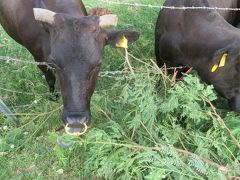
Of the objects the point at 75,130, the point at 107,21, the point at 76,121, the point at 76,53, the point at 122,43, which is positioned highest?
the point at 107,21

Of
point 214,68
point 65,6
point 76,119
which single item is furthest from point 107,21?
point 214,68

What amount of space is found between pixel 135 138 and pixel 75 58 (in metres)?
1.01

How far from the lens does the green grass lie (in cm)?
337

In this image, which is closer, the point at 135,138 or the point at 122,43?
the point at 135,138

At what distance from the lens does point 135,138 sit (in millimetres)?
3764

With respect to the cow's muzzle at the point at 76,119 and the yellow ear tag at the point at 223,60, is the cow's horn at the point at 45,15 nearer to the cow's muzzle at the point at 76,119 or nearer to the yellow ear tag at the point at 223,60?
the cow's muzzle at the point at 76,119

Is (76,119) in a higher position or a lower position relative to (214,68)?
lower

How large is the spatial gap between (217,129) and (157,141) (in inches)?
21.9

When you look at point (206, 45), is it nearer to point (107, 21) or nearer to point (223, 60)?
point (223, 60)

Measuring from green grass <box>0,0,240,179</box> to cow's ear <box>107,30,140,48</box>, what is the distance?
1.04ft

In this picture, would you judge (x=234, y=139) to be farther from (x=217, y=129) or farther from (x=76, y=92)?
(x=76, y=92)

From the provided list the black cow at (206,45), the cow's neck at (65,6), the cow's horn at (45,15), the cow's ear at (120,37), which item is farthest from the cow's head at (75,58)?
the black cow at (206,45)

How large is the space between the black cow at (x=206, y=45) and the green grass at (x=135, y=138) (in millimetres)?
361

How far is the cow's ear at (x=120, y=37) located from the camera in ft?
12.4
